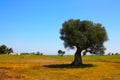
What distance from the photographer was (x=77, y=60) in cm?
6750

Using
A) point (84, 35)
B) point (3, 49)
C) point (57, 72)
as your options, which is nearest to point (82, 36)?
point (84, 35)

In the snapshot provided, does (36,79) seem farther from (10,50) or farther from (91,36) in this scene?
(10,50)

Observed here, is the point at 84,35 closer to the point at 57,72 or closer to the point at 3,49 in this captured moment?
the point at 57,72

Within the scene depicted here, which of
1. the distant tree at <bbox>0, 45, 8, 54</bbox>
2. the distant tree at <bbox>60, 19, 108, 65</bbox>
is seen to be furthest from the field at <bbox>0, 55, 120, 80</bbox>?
the distant tree at <bbox>0, 45, 8, 54</bbox>

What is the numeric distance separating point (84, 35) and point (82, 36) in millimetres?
919

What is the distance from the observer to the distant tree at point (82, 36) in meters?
64.2

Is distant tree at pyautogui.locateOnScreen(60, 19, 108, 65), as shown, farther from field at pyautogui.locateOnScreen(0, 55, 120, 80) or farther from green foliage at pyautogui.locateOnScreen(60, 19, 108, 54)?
field at pyautogui.locateOnScreen(0, 55, 120, 80)

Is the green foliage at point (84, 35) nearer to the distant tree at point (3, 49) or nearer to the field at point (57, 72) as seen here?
the field at point (57, 72)

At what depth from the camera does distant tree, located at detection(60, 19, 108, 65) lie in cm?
6425

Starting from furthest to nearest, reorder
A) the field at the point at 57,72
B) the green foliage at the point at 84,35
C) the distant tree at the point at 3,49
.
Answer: the distant tree at the point at 3,49, the green foliage at the point at 84,35, the field at the point at 57,72

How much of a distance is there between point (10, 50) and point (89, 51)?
404 feet

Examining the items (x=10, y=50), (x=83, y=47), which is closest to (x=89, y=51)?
(x=83, y=47)

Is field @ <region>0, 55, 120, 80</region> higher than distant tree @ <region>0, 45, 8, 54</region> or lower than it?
lower

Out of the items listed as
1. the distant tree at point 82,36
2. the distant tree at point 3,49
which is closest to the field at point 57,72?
the distant tree at point 82,36
